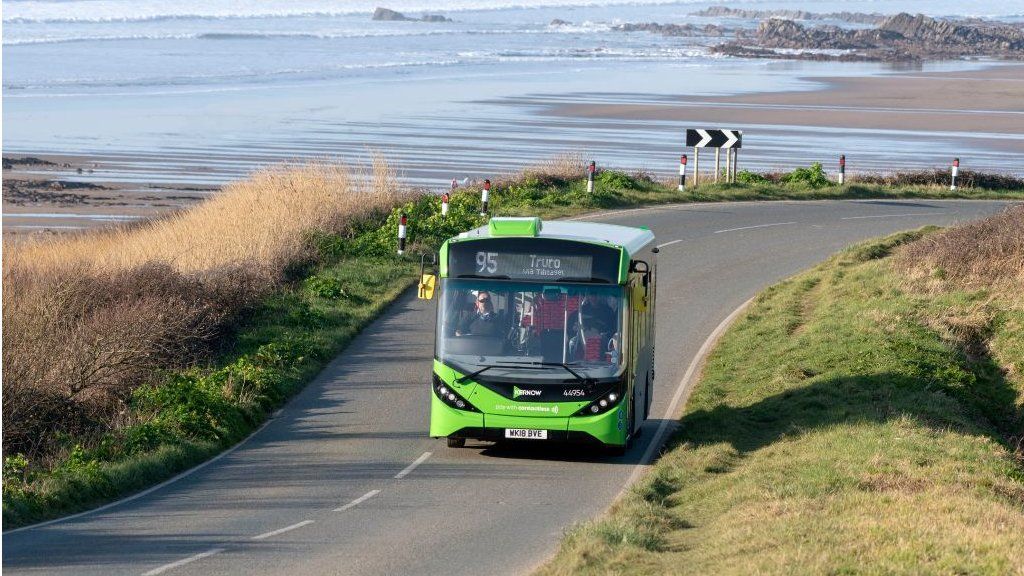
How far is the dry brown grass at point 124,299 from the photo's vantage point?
63.3 feet

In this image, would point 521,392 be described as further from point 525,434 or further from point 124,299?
point 124,299

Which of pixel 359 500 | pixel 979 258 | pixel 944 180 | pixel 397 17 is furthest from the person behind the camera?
pixel 397 17

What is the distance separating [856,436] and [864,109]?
58.9 m

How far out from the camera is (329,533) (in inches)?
533

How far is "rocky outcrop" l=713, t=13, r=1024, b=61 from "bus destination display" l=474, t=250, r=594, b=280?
108 m

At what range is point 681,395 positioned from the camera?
2102 cm

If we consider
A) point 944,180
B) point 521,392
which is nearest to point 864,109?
point 944,180

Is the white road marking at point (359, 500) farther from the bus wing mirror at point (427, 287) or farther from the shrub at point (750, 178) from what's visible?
the shrub at point (750, 178)

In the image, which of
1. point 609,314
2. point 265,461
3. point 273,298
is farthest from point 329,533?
point 273,298

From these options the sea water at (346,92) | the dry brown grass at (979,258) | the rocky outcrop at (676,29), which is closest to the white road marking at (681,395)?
the dry brown grass at (979,258)

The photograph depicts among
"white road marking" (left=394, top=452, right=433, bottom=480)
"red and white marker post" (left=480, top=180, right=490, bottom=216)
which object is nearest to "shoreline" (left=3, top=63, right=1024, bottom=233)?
"red and white marker post" (left=480, top=180, right=490, bottom=216)

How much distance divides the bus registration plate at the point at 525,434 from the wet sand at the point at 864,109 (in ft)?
151

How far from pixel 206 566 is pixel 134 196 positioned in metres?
29.6

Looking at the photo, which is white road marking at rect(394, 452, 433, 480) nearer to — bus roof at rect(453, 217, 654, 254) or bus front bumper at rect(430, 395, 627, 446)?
bus front bumper at rect(430, 395, 627, 446)
